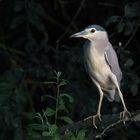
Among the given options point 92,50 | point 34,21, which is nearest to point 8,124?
point 34,21

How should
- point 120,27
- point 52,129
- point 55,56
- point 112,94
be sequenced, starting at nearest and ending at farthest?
point 52,129
point 112,94
point 120,27
point 55,56

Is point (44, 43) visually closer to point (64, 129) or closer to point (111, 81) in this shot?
point (111, 81)

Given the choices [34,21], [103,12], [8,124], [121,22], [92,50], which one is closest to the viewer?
[92,50]

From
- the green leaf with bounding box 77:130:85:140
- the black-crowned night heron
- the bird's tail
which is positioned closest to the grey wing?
the black-crowned night heron

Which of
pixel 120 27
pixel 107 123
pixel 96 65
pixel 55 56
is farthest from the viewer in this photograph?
pixel 55 56

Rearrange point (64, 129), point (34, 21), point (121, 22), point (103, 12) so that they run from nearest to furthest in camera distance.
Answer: point (64, 129), point (121, 22), point (34, 21), point (103, 12)

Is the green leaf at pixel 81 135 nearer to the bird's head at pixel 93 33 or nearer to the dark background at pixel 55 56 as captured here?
the bird's head at pixel 93 33

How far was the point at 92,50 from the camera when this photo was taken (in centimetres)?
415

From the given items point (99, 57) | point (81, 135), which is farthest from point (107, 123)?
point (99, 57)

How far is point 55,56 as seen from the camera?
5488mm

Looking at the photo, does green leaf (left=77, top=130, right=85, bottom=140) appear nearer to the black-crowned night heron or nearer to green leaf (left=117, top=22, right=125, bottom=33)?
the black-crowned night heron

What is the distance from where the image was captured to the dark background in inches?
202

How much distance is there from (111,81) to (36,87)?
6.88 feet

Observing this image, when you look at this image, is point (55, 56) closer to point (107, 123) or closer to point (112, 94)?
point (112, 94)
